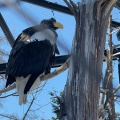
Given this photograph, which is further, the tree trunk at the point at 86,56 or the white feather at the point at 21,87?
the white feather at the point at 21,87

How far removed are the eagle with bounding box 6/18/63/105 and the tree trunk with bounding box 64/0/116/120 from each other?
13.2 inches

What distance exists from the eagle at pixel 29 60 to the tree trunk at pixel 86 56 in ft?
1.10

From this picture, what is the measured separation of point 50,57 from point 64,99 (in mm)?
744

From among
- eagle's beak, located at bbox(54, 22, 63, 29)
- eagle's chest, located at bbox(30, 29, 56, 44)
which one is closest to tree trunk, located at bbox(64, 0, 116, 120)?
eagle's chest, located at bbox(30, 29, 56, 44)

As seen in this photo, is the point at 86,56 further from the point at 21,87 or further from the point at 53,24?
the point at 53,24

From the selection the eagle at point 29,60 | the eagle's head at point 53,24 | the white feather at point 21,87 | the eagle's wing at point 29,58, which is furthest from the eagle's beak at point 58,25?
the white feather at point 21,87

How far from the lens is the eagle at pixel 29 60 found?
1705 millimetres

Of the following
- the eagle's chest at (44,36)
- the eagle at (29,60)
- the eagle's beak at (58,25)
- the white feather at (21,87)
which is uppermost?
the eagle's beak at (58,25)

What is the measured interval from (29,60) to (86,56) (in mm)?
665

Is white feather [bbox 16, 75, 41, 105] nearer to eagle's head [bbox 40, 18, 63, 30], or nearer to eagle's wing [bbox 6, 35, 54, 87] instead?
eagle's wing [bbox 6, 35, 54, 87]

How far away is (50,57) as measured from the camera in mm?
1948

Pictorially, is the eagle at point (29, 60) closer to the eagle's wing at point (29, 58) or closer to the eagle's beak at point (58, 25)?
the eagle's wing at point (29, 58)

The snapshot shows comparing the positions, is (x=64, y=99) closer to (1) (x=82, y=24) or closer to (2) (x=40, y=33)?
(1) (x=82, y=24)

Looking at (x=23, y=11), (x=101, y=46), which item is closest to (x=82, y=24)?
(x=101, y=46)
